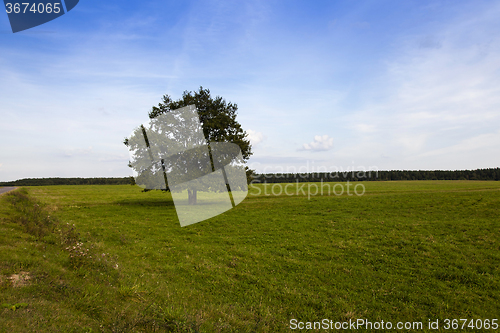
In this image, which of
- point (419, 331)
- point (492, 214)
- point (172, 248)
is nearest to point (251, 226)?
point (172, 248)

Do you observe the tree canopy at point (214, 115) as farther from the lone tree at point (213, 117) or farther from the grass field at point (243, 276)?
the grass field at point (243, 276)

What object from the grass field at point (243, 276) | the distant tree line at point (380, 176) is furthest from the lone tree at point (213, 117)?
the distant tree line at point (380, 176)

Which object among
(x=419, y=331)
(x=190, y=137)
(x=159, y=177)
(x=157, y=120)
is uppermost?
(x=157, y=120)

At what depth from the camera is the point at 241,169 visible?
33.9 meters

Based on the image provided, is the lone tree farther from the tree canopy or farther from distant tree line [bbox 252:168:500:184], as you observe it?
distant tree line [bbox 252:168:500:184]

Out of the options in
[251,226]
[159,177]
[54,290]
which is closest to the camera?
[54,290]

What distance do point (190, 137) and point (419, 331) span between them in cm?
2890

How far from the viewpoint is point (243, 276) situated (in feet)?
36.2

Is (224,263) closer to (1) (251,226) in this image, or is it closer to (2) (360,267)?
(2) (360,267)

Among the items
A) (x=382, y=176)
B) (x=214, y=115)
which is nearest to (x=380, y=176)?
(x=382, y=176)

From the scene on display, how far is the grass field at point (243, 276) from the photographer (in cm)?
662

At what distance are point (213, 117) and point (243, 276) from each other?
26.6 m

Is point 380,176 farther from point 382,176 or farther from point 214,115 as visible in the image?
point 214,115

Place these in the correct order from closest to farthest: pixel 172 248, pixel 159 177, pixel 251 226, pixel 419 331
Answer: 1. pixel 419 331
2. pixel 172 248
3. pixel 251 226
4. pixel 159 177
